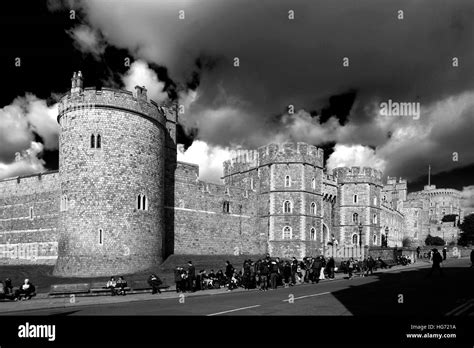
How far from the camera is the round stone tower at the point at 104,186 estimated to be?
2858 cm

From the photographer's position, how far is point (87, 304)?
16531 millimetres

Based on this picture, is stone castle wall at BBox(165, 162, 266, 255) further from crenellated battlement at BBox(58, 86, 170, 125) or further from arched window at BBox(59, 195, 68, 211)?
arched window at BBox(59, 195, 68, 211)

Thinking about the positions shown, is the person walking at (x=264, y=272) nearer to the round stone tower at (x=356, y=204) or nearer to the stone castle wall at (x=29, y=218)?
the stone castle wall at (x=29, y=218)

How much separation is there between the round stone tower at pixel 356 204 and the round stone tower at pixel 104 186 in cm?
3075

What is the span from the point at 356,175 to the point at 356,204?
370 cm

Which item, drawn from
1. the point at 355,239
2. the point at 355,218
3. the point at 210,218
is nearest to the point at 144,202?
the point at 210,218

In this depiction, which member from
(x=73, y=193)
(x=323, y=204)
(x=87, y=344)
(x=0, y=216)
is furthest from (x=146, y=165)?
(x=323, y=204)

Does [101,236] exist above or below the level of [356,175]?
below

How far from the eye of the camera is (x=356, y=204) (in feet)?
185

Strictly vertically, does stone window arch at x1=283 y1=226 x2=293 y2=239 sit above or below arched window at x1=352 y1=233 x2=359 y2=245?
above

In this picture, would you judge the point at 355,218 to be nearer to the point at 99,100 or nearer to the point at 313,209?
the point at 313,209

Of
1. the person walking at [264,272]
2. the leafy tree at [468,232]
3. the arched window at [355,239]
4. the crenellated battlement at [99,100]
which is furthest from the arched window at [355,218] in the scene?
the leafy tree at [468,232]

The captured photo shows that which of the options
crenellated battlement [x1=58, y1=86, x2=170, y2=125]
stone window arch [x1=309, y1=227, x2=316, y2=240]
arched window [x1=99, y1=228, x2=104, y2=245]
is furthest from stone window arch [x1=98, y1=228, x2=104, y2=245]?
stone window arch [x1=309, y1=227, x2=316, y2=240]

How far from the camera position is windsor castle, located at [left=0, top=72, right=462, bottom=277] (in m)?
29.1
